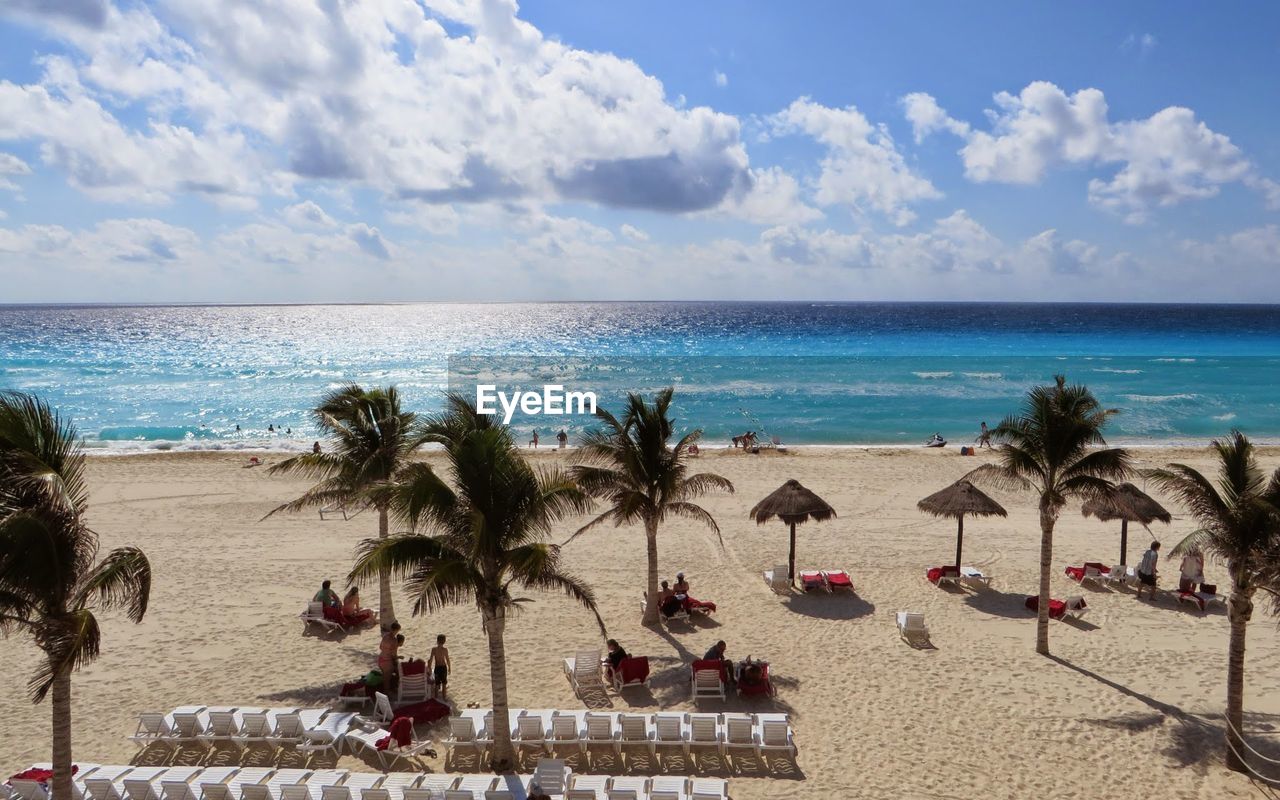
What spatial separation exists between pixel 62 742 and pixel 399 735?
11.1 feet

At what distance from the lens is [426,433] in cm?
892

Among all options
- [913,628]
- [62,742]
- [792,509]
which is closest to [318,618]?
[62,742]

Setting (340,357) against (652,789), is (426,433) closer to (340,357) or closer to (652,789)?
(652,789)

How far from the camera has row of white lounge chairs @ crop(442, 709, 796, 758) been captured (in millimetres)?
8922

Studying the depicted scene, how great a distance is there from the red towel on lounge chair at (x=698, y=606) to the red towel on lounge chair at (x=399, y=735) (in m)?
5.57

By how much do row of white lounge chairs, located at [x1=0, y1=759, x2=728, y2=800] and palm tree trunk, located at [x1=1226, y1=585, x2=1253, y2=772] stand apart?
6.00m

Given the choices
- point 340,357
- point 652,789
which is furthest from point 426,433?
point 340,357

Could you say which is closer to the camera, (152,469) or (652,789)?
(652,789)

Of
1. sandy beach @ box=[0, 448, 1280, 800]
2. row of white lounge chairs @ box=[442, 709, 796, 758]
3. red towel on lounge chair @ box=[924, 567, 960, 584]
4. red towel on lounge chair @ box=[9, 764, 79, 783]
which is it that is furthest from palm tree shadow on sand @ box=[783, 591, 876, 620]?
red towel on lounge chair @ box=[9, 764, 79, 783]

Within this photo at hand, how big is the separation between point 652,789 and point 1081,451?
790 cm

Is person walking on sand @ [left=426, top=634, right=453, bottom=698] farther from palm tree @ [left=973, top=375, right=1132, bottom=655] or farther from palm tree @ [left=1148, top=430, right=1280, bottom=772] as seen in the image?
palm tree @ [left=1148, top=430, right=1280, bottom=772]

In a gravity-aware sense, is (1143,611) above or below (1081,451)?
below

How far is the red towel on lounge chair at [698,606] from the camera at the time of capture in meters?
13.2

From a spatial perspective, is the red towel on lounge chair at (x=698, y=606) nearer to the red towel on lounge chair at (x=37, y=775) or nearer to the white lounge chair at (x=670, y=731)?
the white lounge chair at (x=670, y=731)
